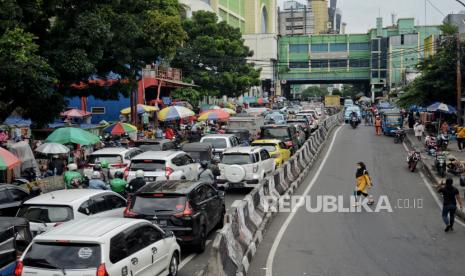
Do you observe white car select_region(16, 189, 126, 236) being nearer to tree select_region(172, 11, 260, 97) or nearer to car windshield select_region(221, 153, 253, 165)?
car windshield select_region(221, 153, 253, 165)

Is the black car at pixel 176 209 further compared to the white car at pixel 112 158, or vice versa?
the white car at pixel 112 158

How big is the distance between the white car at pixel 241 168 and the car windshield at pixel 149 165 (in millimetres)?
2692

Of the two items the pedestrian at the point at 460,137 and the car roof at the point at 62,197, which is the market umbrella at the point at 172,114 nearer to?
the pedestrian at the point at 460,137

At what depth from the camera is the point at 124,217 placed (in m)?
13.1

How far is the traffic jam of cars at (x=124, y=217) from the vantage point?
9.07 m

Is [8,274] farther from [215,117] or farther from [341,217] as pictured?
[215,117]

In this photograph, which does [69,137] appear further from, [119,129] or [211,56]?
[211,56]

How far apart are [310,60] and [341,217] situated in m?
102

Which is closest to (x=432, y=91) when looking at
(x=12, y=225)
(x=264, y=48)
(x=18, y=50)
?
(x=18, y=50)

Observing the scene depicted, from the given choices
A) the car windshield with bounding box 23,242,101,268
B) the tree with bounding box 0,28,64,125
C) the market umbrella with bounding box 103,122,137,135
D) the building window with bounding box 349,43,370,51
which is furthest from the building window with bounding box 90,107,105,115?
the building window with bounding box 349,43,370,51

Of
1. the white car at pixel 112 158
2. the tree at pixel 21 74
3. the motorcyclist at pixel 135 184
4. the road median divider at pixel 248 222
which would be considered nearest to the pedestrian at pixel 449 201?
the road median divider at pixel 248 222

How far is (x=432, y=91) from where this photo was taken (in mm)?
41719

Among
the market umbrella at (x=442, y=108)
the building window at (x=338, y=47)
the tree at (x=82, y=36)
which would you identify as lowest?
the market umbrella at (x=442, y=108)
